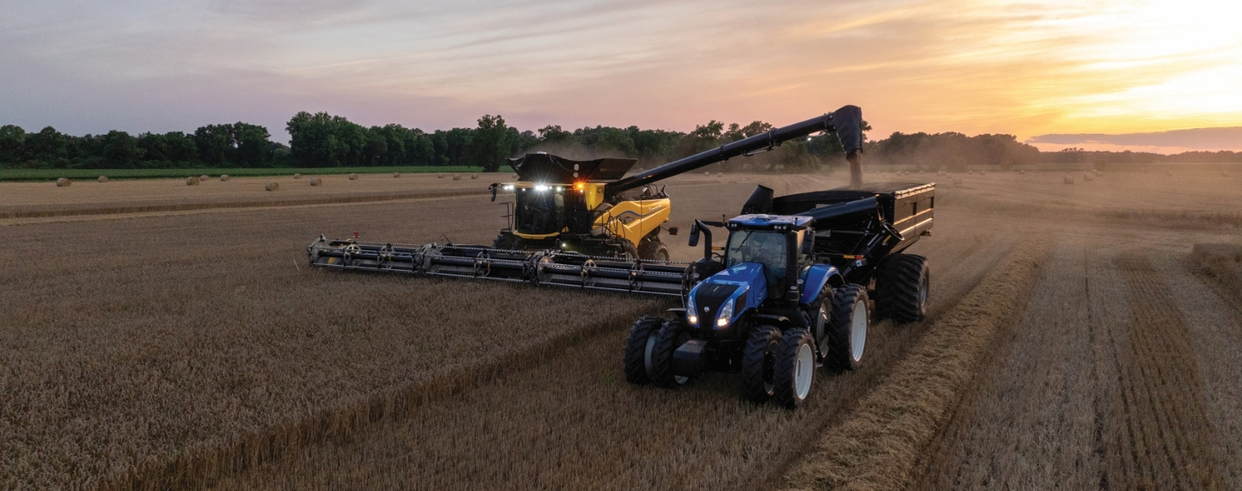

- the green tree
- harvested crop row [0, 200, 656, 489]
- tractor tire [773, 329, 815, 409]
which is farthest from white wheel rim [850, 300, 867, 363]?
the green tree

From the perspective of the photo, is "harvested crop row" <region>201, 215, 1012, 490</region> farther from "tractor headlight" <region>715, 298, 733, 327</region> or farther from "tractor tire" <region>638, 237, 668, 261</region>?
"tractor tire" <region>638, 237, 668, 261</region>

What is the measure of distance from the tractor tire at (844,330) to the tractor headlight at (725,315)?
1.68m

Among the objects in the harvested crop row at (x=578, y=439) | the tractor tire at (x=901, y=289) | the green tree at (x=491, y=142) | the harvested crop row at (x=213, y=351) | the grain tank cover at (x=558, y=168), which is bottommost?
the harvested crop row at (x=578, y=439)

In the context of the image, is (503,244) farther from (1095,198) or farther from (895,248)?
(1095,198)

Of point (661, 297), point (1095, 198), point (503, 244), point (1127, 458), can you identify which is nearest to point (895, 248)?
point (661, 297)

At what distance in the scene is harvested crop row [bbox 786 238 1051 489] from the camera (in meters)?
4.84

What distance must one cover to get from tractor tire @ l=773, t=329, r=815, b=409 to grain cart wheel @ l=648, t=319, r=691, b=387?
0.95 meters

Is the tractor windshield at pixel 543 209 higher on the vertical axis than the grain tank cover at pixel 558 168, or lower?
lower

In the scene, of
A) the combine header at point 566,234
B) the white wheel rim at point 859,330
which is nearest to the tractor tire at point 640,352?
the white wheel rim at point 859,330

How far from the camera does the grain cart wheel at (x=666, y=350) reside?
20.4 ft

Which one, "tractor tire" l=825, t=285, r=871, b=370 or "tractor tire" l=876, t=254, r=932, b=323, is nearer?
"tractor tire" l=825, t=285, r=871, b=370

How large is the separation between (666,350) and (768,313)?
3.91ft

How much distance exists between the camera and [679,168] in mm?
12148

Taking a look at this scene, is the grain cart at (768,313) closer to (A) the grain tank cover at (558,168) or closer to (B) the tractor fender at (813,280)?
(B) the tractor fender at (813,280)
